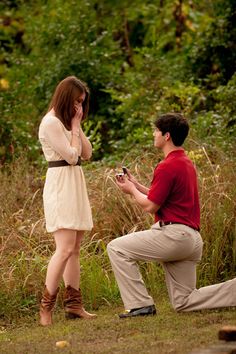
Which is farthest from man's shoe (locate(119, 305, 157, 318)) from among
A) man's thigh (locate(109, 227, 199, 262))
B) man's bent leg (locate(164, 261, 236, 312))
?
man's thigh (locate(109, 227, 199, 262))

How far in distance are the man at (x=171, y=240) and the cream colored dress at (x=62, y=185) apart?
41cm

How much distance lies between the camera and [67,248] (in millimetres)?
8148

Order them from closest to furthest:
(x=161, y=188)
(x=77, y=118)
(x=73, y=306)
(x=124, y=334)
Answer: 1. (x=124, y=334)
2. (x=161, y=188)
3. (x=77, y=118)
4. (x=73, y=306)

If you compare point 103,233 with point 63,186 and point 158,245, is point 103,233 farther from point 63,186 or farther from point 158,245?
point 158,245

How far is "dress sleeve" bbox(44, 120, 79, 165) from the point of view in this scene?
8.06 m

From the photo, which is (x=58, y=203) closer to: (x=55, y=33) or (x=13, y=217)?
(x=13, y=217)

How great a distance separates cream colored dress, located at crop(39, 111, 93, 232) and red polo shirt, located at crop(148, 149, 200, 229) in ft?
2.25

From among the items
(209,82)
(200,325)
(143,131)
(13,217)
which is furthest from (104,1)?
(200,325)

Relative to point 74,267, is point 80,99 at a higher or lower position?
higher

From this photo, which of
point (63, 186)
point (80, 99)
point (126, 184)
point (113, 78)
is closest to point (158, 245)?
point (126, 184)

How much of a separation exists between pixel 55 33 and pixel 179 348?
1106 cm

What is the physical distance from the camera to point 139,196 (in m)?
7.86

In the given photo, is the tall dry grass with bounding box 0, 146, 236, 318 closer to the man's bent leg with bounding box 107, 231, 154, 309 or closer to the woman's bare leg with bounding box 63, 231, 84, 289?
the woman's bare leg with bounding box 63, 231, 84, 289

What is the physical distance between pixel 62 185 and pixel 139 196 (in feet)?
2.31
